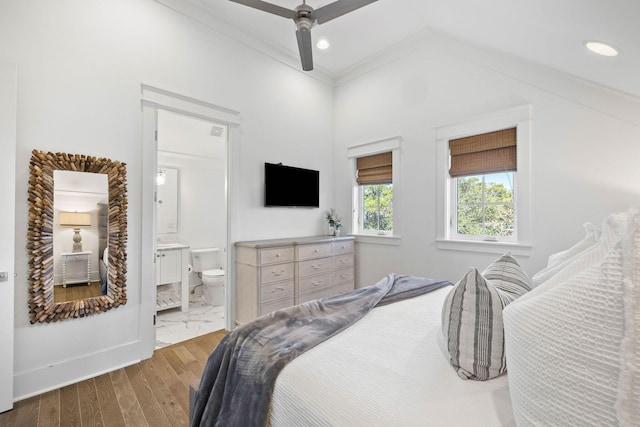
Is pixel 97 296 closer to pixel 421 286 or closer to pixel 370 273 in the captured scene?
pixel 421 286

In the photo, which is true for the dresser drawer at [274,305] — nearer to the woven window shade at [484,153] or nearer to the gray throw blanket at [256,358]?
the gray throw blanket at [256,358]

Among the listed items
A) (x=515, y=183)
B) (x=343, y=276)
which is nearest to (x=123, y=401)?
(x=343, y=276)

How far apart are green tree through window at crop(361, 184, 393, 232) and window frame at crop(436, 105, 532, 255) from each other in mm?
724

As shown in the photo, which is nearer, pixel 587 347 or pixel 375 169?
pixel 587 347

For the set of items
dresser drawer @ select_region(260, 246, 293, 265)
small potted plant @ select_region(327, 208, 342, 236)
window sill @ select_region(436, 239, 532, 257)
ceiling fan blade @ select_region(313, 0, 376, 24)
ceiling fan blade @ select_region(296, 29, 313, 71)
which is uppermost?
ceiling fan blade @ select_region(313, 0, 376, 24)

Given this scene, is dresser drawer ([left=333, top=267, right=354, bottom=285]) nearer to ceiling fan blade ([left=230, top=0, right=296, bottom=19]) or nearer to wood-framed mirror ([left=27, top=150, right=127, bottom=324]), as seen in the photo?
wood-framed mirror ([left=27, top=150, right=127, bottom=324])

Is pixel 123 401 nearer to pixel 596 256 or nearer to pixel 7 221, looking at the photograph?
pixel 7 221

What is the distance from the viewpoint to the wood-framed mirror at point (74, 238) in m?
1.99

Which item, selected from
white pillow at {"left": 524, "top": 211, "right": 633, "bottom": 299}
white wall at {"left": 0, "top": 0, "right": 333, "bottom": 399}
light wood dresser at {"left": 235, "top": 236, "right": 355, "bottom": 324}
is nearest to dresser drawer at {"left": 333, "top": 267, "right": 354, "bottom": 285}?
light wood dresser at {"left": 235, "top": 236, "right": 355, "bottom": 324}

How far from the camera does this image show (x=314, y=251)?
339 centimetres

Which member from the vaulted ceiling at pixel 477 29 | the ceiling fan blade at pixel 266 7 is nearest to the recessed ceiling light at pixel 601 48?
the vaulted ceiling at pixel 477 29

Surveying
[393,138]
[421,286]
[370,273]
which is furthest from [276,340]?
[393,138]

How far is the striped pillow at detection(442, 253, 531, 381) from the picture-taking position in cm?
97

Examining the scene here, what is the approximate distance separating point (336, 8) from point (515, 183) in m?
2.24
